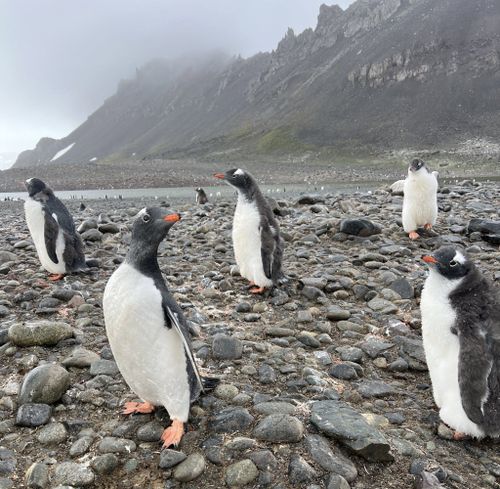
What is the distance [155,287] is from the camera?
314 cm

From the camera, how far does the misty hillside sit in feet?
258

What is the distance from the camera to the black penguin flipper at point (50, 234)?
21.3ft

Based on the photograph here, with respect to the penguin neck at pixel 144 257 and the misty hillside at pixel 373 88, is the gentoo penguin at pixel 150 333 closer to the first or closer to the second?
the penguin neck at pixel 144 257

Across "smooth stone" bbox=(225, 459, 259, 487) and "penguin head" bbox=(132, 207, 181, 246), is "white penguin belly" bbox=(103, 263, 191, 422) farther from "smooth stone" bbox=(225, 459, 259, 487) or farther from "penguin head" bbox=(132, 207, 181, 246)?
"smooth stone" bbox=(225, 459, 259, 487)

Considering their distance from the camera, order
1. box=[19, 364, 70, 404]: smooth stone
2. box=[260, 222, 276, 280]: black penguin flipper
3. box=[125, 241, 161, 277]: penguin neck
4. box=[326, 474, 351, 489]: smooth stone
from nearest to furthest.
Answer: box=[326, 474, 351, 489]: smooth stone < box=[125, 241, 161, 277]: penguin neck < box=[19, 364, 70, 404]: smooth stone < box=[260, 222, 276, 280]: black penguin flipper

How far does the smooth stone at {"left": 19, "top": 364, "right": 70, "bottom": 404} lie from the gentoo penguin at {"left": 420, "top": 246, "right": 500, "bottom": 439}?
270 cm

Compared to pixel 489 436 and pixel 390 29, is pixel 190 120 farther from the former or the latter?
pixel 489 436

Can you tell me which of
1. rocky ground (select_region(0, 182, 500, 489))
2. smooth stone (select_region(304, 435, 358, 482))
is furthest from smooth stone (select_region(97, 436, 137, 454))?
smooth stone (select_region(304, 435, 358, 482))

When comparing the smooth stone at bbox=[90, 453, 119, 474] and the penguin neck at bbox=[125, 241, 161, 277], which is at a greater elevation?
the penguin neck at bbox=[125, 241, 161, 277]

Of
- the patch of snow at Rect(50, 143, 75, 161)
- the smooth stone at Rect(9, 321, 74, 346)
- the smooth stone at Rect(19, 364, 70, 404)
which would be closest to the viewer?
the smooth stone at Rect(19, 364, 70, 404)

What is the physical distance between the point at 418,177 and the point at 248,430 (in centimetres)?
673

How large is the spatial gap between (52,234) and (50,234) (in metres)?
0.03

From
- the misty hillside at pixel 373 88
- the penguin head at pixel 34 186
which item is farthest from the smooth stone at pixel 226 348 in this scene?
the misty hillside at pixel 373 88

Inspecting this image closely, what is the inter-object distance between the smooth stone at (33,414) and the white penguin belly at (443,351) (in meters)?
2.73
